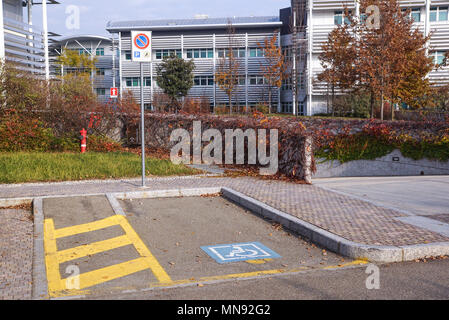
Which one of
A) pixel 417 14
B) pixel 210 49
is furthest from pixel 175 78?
pixel 417 14

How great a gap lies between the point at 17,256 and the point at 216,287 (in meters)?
2.77

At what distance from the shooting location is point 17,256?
6047 mm

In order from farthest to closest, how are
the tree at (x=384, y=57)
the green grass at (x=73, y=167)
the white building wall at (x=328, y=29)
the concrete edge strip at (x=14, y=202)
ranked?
the white building wall at (x=328, y=29) → the tree at (x=384, y=57) → the green grass at (x=73, y=167) → the concrete edge strip at (x=14, y=202)

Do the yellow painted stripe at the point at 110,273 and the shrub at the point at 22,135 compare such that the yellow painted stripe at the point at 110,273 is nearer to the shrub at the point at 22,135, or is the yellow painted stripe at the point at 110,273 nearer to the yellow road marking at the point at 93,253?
the yellow road marking at the point at 93,253

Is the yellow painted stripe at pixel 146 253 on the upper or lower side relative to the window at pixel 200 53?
lower

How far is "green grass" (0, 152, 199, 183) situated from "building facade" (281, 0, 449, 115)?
109 ft

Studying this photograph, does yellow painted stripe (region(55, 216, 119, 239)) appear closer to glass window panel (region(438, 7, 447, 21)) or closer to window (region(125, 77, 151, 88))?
glass window panel (region(438, 7, 447, 21))

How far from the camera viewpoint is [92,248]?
646 centimetres

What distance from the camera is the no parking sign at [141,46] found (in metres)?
9.71

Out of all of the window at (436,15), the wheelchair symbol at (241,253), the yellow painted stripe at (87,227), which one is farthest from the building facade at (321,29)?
the wheelchair symbol at (241,253)

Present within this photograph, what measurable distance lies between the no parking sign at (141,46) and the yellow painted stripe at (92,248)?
429cm

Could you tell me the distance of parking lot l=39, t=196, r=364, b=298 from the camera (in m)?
5.28

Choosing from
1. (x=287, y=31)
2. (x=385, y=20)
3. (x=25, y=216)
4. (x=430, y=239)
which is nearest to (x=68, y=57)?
(x=287, y=31)
